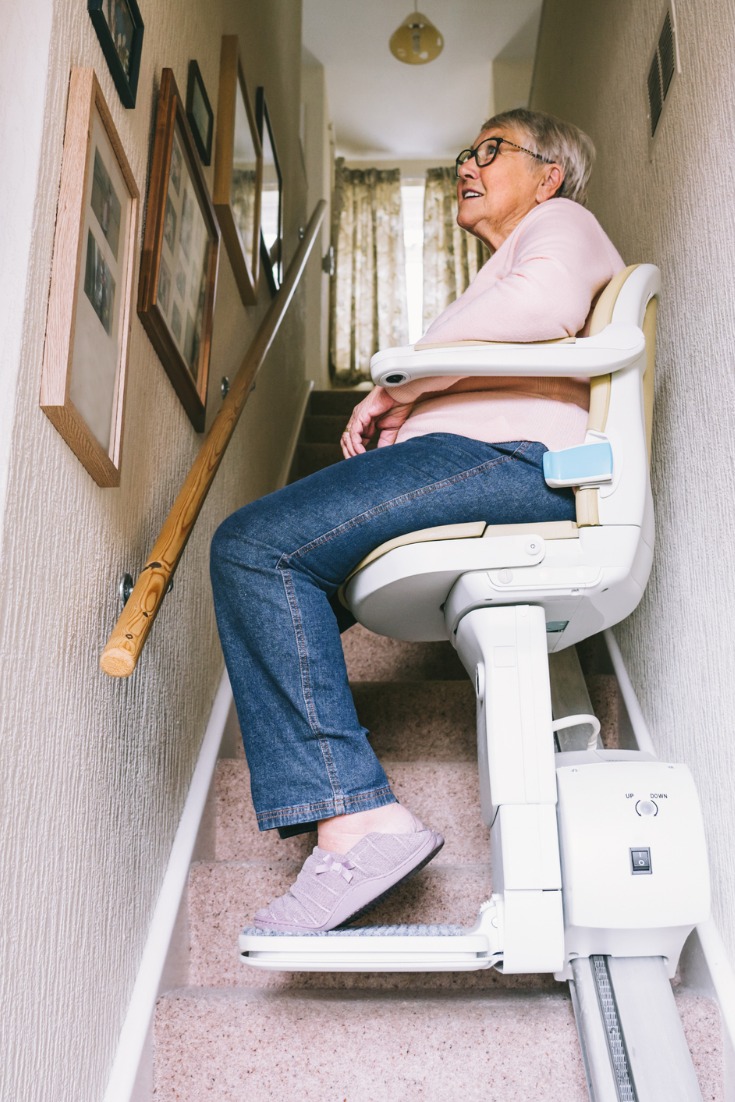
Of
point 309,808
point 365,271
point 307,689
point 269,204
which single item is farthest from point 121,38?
point 365,271

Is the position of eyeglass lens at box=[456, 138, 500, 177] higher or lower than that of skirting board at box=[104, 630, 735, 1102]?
higher

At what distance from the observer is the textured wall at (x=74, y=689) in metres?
0.97

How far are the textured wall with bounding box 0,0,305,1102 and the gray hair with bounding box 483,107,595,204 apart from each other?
0.60 meters

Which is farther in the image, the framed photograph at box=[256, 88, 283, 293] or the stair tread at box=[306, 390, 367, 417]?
the stair tread at box=[306, 390, 367, 417]

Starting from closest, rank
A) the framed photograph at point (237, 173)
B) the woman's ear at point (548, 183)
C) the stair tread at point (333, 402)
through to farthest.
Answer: the woman's ear at point (548, 183) < the framed photograph at point (237, 173) < the stair tread at point (333, 402)

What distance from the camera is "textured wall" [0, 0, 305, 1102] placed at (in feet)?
3.19

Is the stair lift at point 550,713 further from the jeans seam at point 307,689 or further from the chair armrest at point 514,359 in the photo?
the jeans seam at point 307,689

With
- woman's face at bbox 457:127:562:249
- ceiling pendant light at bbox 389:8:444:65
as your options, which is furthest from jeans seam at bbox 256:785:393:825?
ceiling pendant light at bbox 389:8:444:65

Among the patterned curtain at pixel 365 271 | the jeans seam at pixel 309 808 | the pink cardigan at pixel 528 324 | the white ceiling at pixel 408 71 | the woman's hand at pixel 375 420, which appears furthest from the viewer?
the patterned curtain at pixel 365 271

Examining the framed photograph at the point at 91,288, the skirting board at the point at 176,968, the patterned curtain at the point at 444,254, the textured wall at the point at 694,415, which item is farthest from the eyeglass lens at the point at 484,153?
the patterned curtain at the point at 444,254

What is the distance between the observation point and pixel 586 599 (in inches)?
49.1

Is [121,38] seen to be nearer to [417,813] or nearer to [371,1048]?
[417,813]

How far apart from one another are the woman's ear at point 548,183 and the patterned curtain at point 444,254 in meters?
4.00

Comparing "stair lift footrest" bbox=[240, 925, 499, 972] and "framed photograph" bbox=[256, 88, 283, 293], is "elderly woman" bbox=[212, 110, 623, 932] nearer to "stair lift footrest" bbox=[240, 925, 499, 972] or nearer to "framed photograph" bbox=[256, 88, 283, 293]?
"stair lift footrest" bbox=[240, 925, 499, 972]
